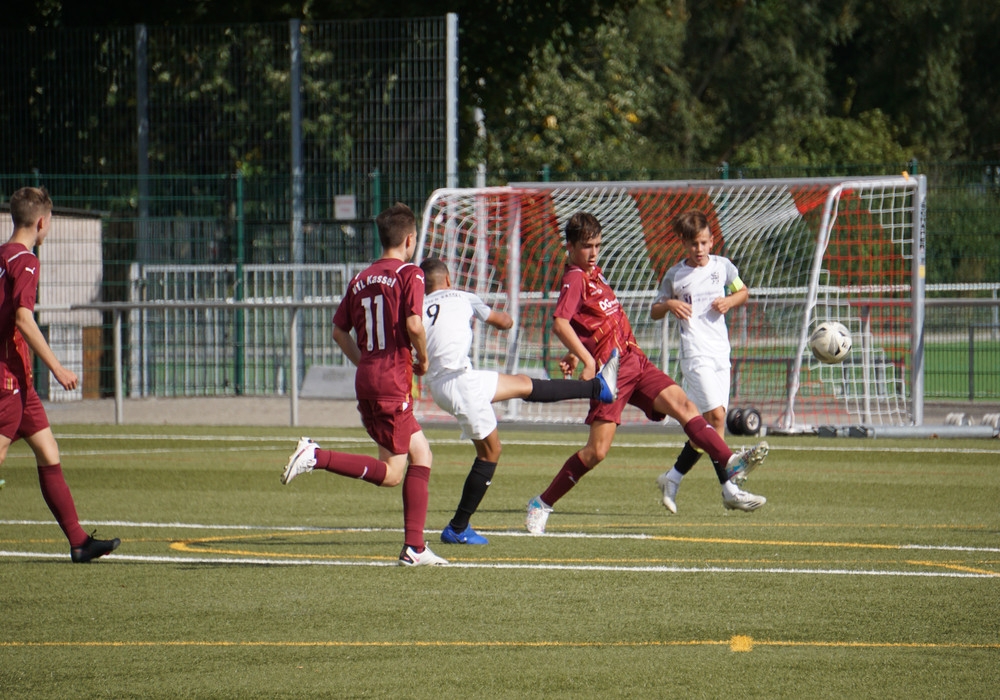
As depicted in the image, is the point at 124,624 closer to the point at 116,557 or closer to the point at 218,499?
the point at 116,557

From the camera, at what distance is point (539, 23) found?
26344 millimetres

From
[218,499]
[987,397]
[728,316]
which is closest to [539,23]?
[728,316]

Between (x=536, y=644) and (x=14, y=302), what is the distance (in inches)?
134

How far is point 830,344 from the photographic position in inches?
531

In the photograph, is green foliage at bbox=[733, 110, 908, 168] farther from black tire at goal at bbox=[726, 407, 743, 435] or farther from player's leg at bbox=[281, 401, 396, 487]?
player's leg at bbox=[281, 401, 396, 487]

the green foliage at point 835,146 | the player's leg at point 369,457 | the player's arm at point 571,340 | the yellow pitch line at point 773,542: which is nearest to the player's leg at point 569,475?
the player's arm at point 571,340

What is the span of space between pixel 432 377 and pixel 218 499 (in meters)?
3.05

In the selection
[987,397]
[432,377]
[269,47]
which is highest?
[269,47]

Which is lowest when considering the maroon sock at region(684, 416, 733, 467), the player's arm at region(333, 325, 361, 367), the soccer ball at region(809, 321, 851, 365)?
the maroon sock at region(684, 416, 733, 467)

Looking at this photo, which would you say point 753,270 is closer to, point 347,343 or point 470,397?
point 470,397

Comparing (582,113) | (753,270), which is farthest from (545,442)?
(582,113)

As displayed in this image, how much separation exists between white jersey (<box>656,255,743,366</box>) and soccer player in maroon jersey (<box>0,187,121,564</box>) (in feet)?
13.4

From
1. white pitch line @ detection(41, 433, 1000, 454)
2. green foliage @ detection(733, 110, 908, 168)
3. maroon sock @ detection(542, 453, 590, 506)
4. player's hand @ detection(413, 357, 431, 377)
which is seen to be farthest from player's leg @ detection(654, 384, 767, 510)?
green foliage @ detection(733, 110, 908, 168)

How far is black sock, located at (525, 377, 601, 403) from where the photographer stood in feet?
28.4
